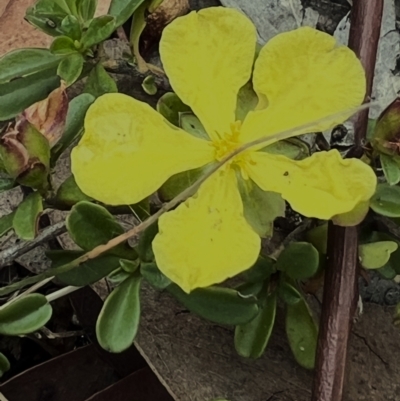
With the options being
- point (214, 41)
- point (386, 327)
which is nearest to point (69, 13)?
point (214, 41)

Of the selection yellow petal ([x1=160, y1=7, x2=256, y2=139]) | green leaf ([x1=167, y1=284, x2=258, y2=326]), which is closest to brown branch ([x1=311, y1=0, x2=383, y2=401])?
green leaf ([x1=167, y1=284, x2=258, y2=326])

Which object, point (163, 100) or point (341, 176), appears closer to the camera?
point (341, 176)

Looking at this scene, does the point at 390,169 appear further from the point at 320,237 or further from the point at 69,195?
the point at 69,195

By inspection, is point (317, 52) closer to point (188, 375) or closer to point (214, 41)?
point (214, 41)

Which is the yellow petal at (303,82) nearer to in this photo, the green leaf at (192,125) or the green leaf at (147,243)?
the green leaf at (192,125)

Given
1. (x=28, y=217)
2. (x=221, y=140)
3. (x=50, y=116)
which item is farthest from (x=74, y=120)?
(x=221, y=140)

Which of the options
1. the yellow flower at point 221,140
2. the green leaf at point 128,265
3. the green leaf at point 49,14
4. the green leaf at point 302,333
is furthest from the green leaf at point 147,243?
the green leaf at point 49,14
